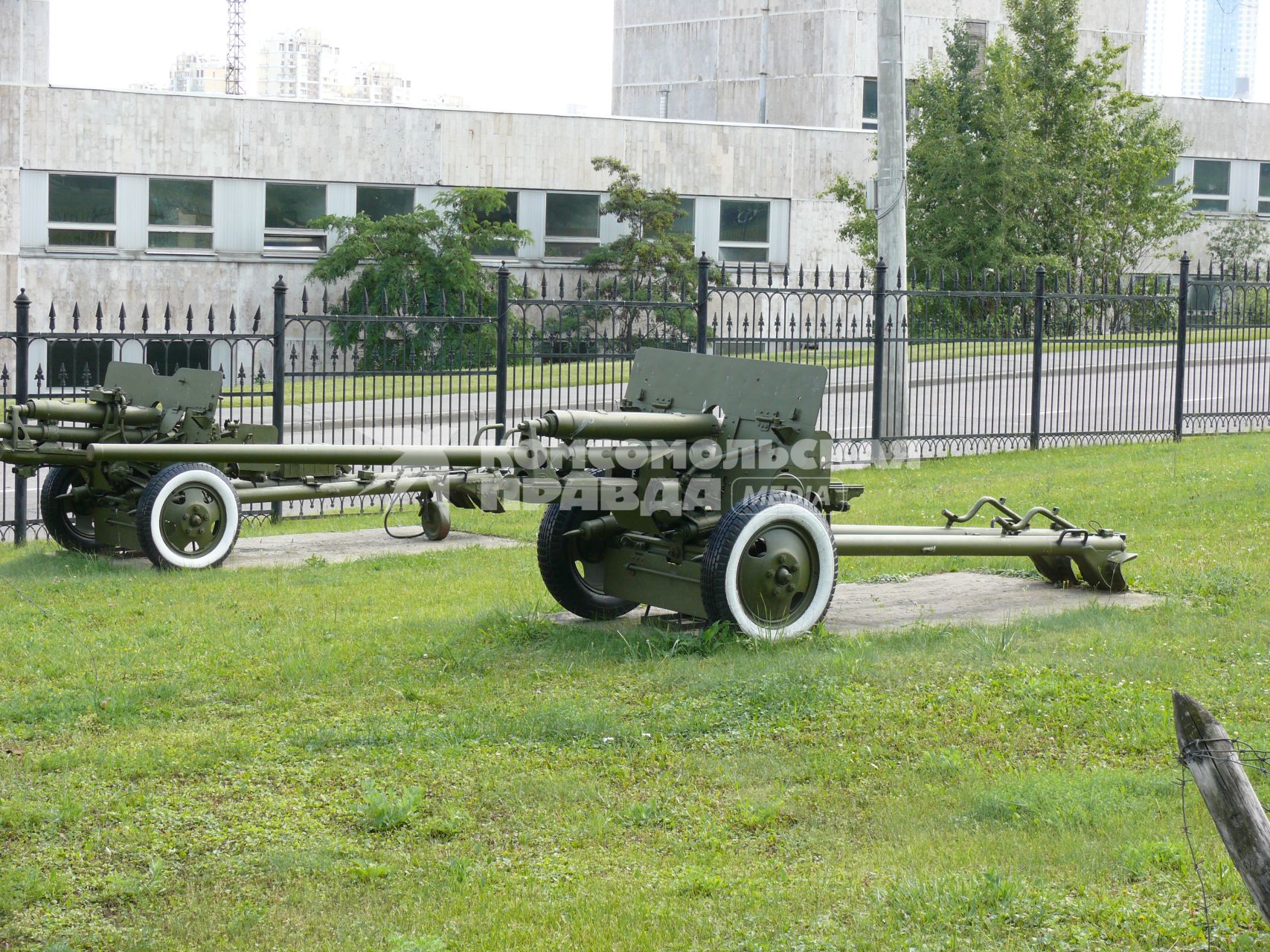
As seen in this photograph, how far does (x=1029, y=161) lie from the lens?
107 ft

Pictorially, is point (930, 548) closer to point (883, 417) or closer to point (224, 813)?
point (224, 813)

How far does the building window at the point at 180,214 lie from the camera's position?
1336 inches

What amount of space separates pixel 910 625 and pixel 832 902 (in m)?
4.17

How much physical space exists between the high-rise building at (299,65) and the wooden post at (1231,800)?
19533cm

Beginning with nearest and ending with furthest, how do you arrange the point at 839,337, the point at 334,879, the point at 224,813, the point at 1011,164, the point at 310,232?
the point at 334,879
the point at 224,813
the point at 839,337
the point at 1011,164
the point at 310,232

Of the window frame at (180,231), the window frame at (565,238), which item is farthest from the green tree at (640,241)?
the window frame at (180,231)

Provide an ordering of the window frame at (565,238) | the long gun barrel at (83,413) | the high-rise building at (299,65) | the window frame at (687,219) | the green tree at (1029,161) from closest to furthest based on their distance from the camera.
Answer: the long gun barrel at (83,413) < the green tree at (1029,161) < the window frame at (565,238) < the window frame at (687,219) < the high-rise building at (299,65)

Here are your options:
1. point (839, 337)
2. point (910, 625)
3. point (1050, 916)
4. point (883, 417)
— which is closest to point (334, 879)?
point (1050, 916)

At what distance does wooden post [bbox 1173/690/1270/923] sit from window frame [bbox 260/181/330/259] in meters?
32.6

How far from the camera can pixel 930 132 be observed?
111 ft

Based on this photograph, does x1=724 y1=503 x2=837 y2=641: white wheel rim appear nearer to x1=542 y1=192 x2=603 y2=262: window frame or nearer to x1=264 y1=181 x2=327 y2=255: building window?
x1=264 y1=181 x2=327 y2=255: building window

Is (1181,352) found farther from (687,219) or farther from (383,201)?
(383,201)

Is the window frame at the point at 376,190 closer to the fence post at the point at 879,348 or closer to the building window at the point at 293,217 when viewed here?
the building window at the point at 293,217

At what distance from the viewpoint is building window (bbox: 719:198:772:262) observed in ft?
129
